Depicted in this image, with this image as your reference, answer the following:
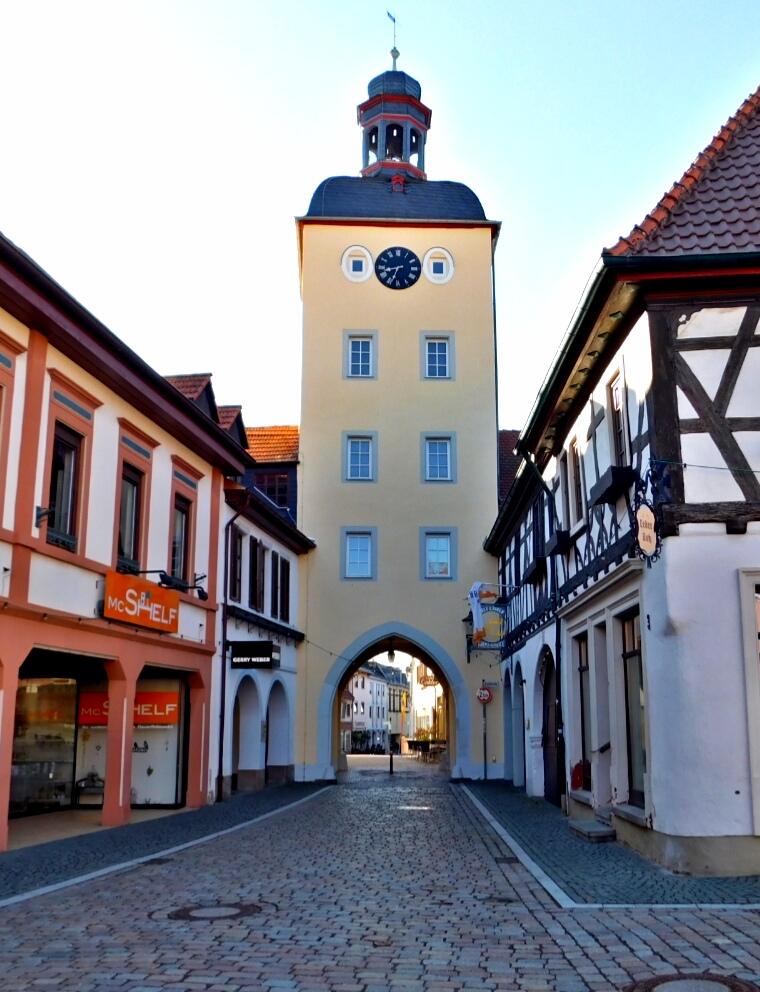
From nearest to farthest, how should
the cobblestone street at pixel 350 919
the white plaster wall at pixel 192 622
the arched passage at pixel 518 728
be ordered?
the cobblestone street at pixel 350 919 → the white plaster wall at pixel 192 622 → the arched passage at pixel 518 728

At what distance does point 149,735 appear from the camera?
1986cm

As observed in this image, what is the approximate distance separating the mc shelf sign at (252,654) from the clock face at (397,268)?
50.4 ft

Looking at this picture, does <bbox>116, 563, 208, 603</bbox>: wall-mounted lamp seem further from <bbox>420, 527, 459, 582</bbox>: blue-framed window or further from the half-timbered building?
<bbox>420, 527, 459, 582</bbox>: blue-framed window

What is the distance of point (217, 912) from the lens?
916cm

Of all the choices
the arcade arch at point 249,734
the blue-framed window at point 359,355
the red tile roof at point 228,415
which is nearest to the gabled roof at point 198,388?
the red tile roof at point 228,415

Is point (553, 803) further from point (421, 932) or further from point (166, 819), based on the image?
point (421, 932)

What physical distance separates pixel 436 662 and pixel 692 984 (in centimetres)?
2609

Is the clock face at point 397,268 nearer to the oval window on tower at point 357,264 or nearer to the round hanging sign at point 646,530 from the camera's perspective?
the oval window on tower at point 357,264

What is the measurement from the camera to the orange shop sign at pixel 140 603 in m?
16.1

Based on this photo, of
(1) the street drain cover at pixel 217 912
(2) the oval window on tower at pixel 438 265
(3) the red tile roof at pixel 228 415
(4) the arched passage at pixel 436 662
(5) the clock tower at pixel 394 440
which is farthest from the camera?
(2) the oval window on tower at pixel 438 265

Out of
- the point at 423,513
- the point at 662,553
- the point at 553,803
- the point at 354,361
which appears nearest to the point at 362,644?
the point at 423,513

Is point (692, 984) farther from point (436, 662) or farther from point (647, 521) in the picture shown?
point (436, 662)

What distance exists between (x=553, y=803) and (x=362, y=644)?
11656 mm

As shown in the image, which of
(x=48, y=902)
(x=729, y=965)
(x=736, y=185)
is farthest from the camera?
(x=736, y=185)
